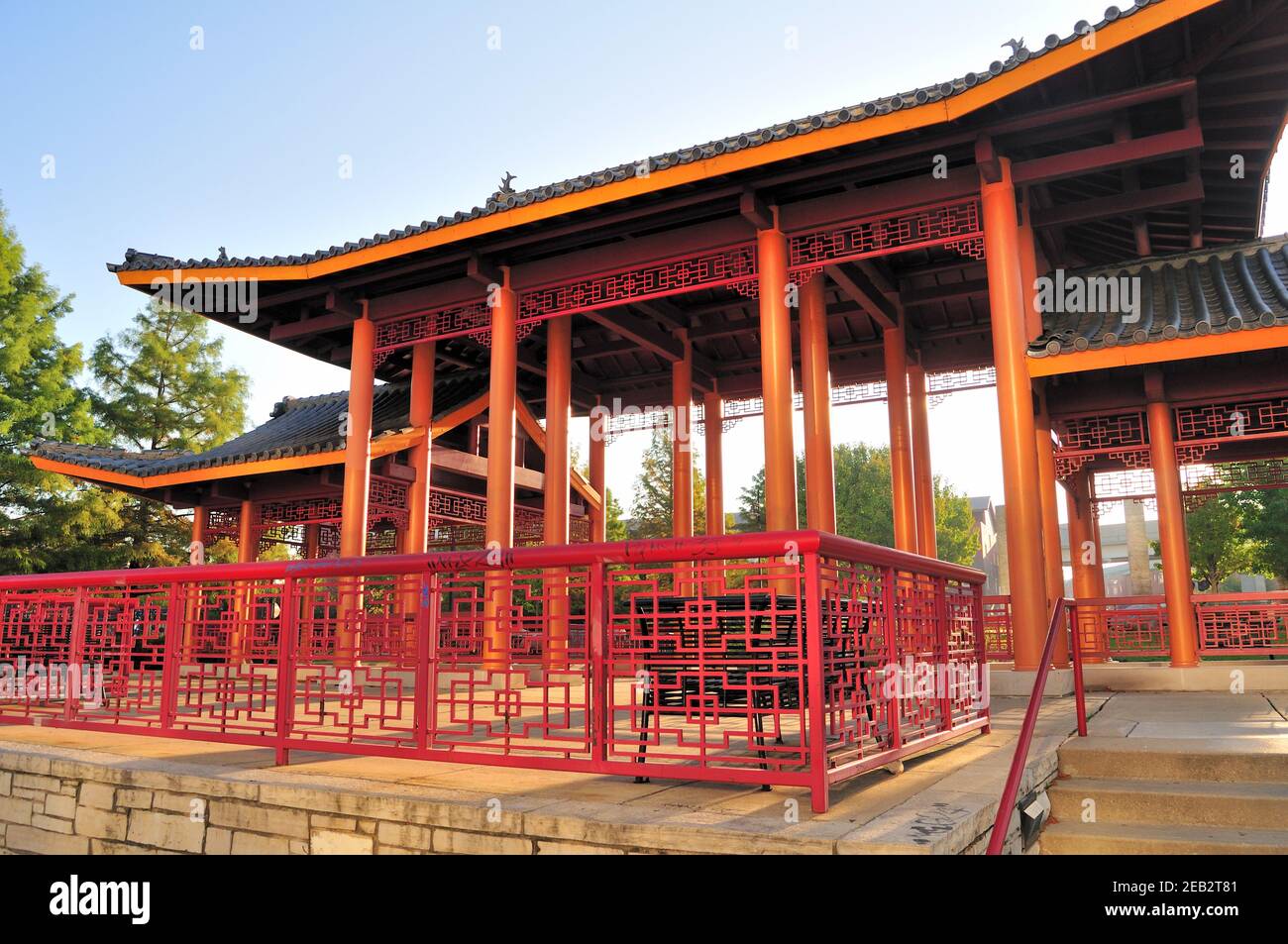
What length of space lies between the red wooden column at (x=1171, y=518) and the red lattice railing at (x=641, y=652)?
392cm

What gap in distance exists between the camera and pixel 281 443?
1452 cm

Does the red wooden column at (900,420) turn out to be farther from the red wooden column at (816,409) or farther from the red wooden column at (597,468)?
the red wooden column at (597,468)

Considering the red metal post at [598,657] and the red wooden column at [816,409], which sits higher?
the red wooden column at [816,409]

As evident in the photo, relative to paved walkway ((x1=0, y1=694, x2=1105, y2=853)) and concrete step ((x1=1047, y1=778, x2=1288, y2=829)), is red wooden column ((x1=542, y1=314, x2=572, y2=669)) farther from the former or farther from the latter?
concrete step ((x1=1047, y1=778, x2=1288, y2=829))

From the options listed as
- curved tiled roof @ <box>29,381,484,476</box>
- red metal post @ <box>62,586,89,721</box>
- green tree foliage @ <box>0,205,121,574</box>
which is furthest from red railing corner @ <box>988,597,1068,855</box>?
green tree foliage @ <box>0,205,121,574</box>

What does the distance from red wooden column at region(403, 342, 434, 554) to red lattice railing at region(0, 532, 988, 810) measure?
5992 mm

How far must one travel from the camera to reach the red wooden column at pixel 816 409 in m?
10.6

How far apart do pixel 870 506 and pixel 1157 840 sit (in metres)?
27.8

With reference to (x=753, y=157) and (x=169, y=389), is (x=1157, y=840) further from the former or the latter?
(x=169, y=389)

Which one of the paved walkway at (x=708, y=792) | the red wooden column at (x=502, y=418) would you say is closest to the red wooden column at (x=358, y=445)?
the red wooden column at (x=502, y=418)

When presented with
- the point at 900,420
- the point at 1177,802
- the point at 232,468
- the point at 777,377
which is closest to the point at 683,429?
the point at 900,420
